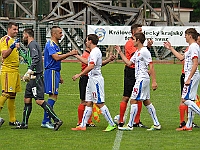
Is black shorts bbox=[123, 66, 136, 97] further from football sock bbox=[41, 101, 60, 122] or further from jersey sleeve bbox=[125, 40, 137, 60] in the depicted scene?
football sock bbox=[41, 101, 60, 122]

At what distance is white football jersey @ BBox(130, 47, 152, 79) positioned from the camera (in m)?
11.2

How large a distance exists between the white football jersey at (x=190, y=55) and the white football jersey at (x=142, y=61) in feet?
2.39

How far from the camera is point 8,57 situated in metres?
11.9

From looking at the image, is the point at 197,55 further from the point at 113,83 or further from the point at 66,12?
the point at 66,12

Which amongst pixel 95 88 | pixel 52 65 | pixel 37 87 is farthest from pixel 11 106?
pixel 95 88

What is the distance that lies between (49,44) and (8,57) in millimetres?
927

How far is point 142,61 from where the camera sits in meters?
11.2

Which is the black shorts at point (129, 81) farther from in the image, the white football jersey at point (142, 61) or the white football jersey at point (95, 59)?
the white football jersey at point (95, 59)

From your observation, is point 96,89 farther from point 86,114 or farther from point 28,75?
point 28,75

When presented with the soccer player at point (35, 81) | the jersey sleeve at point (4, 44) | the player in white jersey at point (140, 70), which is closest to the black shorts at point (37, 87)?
the soccer player at point (35, 81)

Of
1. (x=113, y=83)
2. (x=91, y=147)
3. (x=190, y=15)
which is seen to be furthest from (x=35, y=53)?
(x=190, y=15)

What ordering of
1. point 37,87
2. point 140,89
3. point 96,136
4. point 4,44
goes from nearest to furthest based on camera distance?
point 96,136, point 140,89, point 37,87, point 4,44

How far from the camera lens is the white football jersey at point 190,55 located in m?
11.1

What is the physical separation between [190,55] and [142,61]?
0.93m
